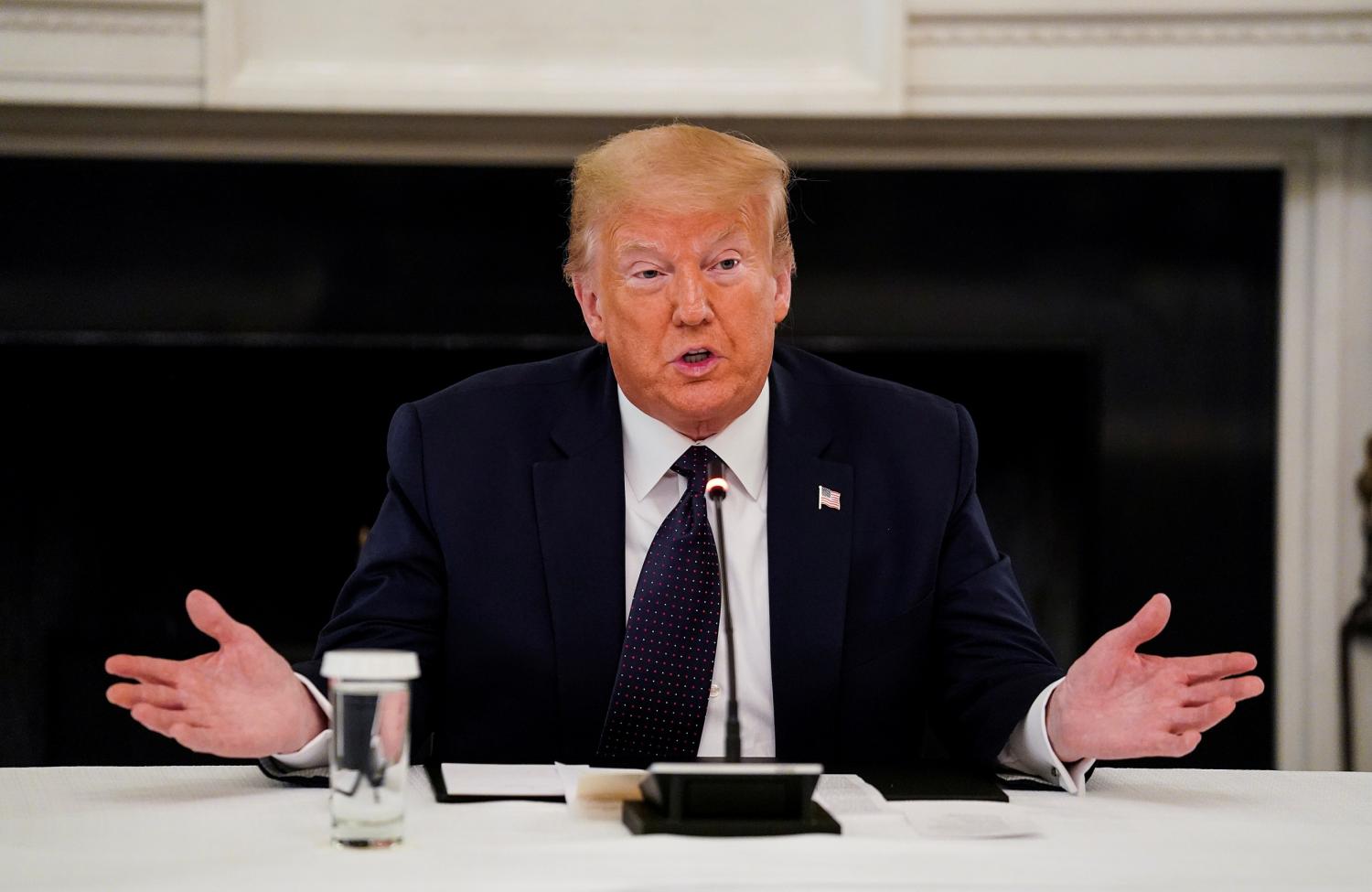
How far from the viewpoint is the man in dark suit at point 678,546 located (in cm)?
165

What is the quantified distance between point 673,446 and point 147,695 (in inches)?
26.5

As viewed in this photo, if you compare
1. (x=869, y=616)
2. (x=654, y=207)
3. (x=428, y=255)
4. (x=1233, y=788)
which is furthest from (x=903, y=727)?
(x=428, y=255)

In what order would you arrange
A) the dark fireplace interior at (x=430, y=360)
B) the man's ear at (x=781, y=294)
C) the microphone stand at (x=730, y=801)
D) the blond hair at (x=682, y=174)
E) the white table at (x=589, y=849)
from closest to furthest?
the white table at (x=589, y=849) → the microphone stand at (x=730, y=801) → the blond hair at (x=682, y=174) → the man's ear at (x=781, y=294) → the dark fireplace interior at (x=430, y=360)

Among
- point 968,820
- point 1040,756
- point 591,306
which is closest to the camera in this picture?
point 968,820

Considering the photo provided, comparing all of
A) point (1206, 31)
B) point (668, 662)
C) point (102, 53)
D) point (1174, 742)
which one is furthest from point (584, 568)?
point (1206, 31)

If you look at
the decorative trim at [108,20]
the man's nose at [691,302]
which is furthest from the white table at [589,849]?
the decorative trim at [108,20]

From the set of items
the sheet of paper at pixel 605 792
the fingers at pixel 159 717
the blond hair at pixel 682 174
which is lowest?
the sheet of paper at pixel 605 792

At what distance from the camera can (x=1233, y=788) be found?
1.43 m

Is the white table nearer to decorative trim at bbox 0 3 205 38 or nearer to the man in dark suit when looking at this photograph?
the man in dark suit

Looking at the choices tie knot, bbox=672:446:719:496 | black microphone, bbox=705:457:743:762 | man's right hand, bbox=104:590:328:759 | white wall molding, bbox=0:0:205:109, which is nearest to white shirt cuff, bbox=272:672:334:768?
man's right hand, bbox=104:590:328:759

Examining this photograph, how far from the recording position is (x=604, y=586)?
66.1 inches

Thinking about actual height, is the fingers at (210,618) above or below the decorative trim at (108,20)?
below

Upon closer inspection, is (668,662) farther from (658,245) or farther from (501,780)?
(658,245)

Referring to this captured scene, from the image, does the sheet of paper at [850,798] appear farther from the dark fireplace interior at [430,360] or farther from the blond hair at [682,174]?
the dark fireplace interior at [430,360]
